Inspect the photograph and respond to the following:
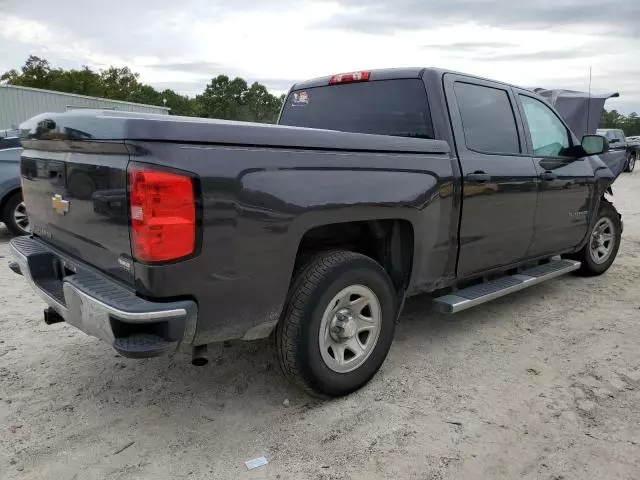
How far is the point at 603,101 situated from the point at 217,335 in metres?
15.0

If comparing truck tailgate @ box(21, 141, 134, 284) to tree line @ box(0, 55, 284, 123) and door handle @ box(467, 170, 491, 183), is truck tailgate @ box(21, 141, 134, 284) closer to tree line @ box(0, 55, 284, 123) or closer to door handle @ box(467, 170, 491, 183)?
door handle @ box(467, 170, 491, 183)

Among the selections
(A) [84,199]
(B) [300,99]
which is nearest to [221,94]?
(B) [300,99]

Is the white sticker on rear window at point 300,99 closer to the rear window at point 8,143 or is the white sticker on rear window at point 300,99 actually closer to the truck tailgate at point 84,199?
the truck tailgate at point 84,199

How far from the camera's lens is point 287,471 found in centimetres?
249

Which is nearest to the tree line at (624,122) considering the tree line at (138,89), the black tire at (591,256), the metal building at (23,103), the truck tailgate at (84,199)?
the tree line at (138,89)

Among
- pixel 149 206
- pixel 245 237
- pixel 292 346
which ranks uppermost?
pixel 149 206

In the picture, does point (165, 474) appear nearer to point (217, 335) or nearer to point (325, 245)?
point (217, 335)

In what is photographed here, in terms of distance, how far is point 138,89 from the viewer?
55406mm

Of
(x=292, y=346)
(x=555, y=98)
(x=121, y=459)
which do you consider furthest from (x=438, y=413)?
(x=555, y=98)

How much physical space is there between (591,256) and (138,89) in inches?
2216

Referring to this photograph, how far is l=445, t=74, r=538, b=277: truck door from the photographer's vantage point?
3.71 meters

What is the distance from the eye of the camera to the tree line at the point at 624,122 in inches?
2657

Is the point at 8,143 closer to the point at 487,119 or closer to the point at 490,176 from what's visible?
the point at 487,119

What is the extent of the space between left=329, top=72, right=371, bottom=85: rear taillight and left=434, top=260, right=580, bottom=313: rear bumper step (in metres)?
1.73
